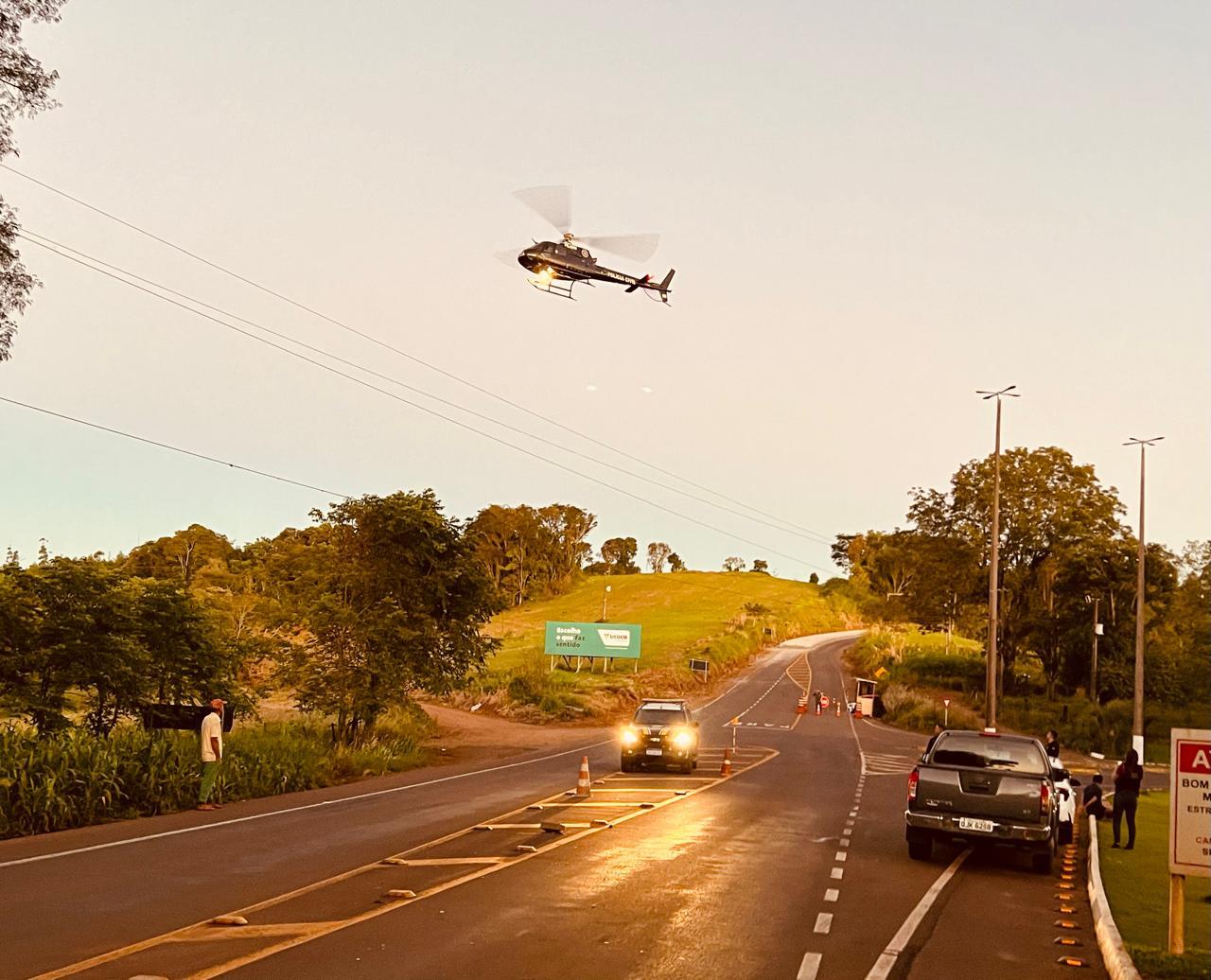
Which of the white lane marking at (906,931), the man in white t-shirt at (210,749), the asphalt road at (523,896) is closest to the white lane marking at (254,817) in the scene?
the asphalt road at (523,896)

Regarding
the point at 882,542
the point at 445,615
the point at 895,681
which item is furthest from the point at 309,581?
the point at 882,542

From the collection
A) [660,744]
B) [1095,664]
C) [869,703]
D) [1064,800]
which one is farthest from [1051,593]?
[1064,800]

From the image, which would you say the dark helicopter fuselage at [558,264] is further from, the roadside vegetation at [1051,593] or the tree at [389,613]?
the roadside vegetation at [1051,593]

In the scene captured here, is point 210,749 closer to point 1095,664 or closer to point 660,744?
point 660,744

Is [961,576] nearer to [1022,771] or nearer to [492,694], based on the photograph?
[492,694]

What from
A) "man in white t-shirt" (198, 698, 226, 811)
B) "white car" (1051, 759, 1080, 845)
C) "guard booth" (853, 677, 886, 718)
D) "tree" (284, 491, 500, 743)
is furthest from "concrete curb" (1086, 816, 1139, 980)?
"guard booth" (853, 677, 886, 718)

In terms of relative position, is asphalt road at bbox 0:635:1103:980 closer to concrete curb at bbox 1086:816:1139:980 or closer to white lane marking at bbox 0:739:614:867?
white lane marking at bbox 0:739:614:867
